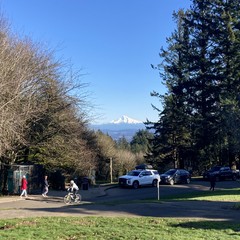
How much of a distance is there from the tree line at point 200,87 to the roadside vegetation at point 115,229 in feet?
A: 112

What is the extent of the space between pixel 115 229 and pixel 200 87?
4197 cm

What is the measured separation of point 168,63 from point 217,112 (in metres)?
12.4

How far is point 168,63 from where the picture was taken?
58281 millimetres

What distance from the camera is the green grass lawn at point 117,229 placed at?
10.2 meters

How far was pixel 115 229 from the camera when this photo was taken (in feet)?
36.6

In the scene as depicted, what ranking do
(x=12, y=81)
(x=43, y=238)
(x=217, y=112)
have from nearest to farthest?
(x=43, y=238), (x=12, y=81), (x=217, y=112)

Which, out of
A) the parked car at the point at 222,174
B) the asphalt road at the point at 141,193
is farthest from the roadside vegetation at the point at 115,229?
the parked car at the point at 222,174

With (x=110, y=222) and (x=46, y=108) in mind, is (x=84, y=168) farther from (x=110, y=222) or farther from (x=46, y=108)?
(x=110, y=222)

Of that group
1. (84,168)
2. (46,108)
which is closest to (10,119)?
(46,108)

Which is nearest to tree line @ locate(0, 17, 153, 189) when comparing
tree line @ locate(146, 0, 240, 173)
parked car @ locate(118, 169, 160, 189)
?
parked car @ locate(118, 169, 160, 189)

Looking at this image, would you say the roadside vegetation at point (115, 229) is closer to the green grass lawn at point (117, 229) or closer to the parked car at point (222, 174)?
the green grass lawn at point (117, 229)

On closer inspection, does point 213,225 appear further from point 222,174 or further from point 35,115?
point 222,174

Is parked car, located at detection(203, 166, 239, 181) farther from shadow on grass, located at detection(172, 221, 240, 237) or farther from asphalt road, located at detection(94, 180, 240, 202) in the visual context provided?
shadow on grass, located at detection(172, 221, 240, 237)

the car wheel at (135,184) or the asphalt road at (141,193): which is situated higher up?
the car wheel at (135,184)
